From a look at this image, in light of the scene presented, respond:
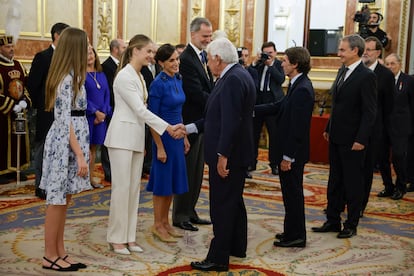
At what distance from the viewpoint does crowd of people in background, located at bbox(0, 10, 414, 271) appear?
12.4 ft

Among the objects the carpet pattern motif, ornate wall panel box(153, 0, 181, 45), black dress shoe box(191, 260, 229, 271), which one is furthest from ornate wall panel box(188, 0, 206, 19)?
black dress shoe box(191, 260, 229, 271)

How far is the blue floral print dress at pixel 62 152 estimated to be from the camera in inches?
145

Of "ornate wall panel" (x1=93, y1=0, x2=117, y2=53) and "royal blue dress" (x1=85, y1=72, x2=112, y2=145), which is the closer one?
"royal blue dress" (x1=85, y1=72, x2=112, y2=145)

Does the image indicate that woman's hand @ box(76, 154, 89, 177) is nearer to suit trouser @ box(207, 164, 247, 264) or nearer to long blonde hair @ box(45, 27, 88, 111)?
long blonde hair @ box(45, 27, 88, 111)

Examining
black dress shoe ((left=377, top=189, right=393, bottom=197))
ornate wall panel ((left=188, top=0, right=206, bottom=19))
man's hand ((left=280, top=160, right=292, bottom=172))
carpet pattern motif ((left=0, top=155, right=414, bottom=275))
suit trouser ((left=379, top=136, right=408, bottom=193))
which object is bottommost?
black dress shoe ((left=377, top=189, right=393, bottom=197))

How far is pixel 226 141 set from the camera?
12.5 ft

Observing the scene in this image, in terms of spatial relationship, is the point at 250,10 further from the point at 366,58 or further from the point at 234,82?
the point at 234,82

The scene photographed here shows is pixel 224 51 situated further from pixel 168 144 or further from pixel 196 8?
pixel 196 8

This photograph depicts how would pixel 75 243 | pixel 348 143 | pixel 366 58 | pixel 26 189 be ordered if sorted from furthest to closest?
pixel 26 189 < pixel 366 58 < pixel 348 143 < pixel 75 243

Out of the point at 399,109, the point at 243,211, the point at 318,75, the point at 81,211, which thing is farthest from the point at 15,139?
the point at 318,75

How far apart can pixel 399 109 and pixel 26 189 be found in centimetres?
434

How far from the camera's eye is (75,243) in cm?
452

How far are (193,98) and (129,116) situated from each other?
3.06 ft

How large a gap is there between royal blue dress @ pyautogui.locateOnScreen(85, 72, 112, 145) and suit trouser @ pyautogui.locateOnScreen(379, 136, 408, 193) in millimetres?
3118
